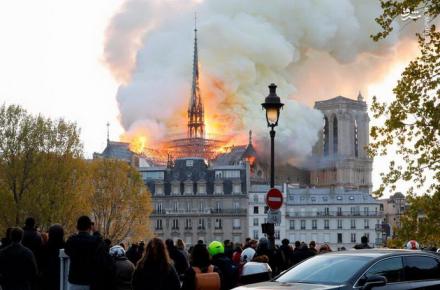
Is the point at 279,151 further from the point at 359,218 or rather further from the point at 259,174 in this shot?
the point at 359,218

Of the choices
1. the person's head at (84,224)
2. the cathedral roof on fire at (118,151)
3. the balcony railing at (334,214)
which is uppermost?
the cathedral roof on fire at (118,151)

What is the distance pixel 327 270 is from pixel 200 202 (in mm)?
104412

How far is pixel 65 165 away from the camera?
64812 mm

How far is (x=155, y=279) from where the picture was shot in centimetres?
1338

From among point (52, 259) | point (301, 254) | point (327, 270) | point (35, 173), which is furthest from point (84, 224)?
point (35, 173)

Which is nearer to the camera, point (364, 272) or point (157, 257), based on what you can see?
point (157, 257)

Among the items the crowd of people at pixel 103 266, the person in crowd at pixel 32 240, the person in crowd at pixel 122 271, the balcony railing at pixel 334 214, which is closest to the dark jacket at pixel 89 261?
the crowd of people at pixel 103 266

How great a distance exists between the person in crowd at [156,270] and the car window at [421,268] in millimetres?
4142

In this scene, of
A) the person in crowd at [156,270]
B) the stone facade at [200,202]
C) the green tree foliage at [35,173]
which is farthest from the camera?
the stone facade at [200,202]

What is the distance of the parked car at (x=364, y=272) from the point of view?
1450 centimetres

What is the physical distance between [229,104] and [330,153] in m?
21.2

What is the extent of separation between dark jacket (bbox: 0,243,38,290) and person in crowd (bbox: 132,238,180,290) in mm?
3084

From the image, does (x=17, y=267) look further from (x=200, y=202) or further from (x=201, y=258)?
(x=200, y=202)

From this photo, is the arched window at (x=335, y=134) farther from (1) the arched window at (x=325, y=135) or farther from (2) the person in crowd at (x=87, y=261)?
(2) the person in crowd at (x=87, y=261)
